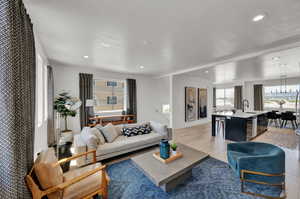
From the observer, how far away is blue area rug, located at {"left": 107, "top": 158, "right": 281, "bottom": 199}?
69.3 inches

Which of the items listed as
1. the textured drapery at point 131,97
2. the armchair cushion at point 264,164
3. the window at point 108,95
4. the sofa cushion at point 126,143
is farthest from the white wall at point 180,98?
the armchair cushion at point 264,164

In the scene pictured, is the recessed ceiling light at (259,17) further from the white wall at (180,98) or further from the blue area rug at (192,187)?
the white wall at (180,98)

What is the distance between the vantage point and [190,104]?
6.12 m

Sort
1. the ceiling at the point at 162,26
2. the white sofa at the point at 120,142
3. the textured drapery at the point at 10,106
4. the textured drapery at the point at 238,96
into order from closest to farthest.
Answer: the textured drapery at the point at 10,106, the ceiling at the point at 162,26, the white sofa at the point at 120,142, the textured drapery at the point at 238,96

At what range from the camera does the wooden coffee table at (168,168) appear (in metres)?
1.61

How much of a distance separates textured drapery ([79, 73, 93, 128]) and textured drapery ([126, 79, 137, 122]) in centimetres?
164

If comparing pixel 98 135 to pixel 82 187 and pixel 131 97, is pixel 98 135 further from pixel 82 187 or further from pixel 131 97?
pixel 131 97

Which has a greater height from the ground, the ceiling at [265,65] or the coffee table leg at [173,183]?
the ceiling at [265,65]

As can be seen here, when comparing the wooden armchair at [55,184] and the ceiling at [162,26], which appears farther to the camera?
the ceiling at [162,26]

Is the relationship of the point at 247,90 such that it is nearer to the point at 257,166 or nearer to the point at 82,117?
the point at 257,166

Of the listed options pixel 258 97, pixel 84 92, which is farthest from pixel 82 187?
pixel 258 97

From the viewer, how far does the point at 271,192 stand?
1807 mm

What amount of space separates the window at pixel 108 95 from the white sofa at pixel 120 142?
2285 mm

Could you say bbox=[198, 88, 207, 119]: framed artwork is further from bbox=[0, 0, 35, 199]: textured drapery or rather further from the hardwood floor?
bbox=[0, 0, 35, 199]: textured drapery
